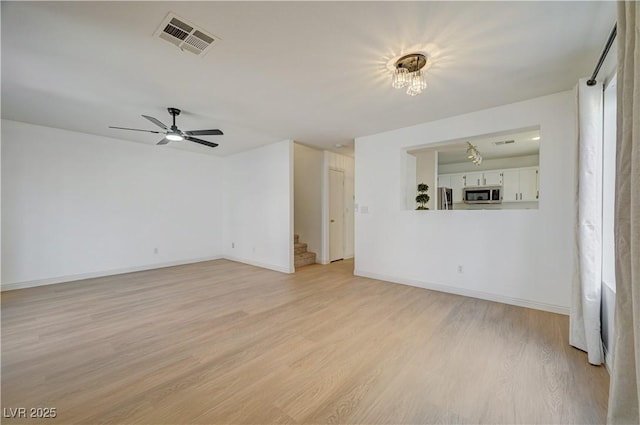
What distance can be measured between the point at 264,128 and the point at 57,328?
12.0 feet

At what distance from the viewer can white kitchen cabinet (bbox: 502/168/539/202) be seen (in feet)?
18.4

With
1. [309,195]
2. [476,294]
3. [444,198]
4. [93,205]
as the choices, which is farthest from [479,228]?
[93,205]

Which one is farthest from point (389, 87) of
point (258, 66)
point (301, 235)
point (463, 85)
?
point (301, 235)

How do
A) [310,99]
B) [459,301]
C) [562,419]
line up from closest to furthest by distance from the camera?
[562,419] → [310,99] → [459,301]

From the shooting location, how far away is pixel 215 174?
21.6 feet

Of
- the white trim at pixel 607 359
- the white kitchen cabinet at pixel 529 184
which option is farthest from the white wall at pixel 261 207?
the white kitchen cabinet at pixel 529 184

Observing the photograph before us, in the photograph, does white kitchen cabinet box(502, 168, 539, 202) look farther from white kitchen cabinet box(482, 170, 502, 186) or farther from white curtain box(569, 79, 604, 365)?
white curtain box(569, 79, 604, 365)

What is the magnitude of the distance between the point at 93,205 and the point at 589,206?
7.15 metres

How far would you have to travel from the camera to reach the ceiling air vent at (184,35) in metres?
1.82

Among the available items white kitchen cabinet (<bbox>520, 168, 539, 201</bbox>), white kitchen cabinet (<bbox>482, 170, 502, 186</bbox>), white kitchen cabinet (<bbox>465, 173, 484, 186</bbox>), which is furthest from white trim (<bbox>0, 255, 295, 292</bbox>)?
white kitchen cabinet (<bbox>520, 168, 539, 201</bbox>)

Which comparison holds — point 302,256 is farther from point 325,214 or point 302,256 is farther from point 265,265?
point 325,214

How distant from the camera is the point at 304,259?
18.9 feet

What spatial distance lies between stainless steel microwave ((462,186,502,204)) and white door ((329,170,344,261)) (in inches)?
126

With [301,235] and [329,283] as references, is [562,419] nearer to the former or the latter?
[329,283]
